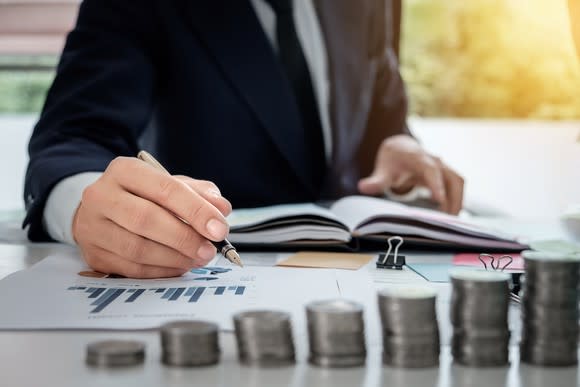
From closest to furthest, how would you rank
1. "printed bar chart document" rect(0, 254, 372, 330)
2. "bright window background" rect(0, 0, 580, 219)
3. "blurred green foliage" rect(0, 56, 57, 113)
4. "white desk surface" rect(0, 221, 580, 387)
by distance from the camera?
"white desk surface" rect(0, 221, 580, 387) < "printed bar chart document" rect(0, 254, 372, 330) < "bright window background" rect(0, 0, 580, 219) < "blurred green foliage" rect(0, 56, 57, 113)

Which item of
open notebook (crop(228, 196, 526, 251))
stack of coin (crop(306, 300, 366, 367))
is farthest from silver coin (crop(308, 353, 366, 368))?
open notebook (crop(228, 196, 526, 251))

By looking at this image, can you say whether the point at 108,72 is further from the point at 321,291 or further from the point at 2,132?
the point at 2,132

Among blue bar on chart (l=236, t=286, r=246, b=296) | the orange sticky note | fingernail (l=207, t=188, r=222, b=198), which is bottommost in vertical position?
the orange sticky note

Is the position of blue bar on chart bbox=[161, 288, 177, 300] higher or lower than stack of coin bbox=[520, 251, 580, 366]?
lower

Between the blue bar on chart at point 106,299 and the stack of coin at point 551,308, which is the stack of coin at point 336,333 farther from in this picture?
the blue bar on chart at point 106,299

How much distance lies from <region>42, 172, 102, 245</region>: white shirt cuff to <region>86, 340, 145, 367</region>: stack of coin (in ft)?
1.86

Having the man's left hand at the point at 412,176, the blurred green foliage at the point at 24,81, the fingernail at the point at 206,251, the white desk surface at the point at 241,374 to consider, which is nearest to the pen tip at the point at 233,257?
the fingernail at the point at 206,251

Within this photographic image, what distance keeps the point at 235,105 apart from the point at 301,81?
7.3 inches

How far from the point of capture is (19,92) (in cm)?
401

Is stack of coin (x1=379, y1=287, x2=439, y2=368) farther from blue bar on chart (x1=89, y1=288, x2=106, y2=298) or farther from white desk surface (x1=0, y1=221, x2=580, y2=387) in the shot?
blue bar on chart (x1=89, y1=288, x2=106, y2=298)

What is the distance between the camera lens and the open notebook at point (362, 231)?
1223mm

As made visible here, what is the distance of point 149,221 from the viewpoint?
94 cm

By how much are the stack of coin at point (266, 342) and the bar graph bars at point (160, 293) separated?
0.75 ft

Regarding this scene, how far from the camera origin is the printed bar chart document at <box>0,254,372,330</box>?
762 mm
